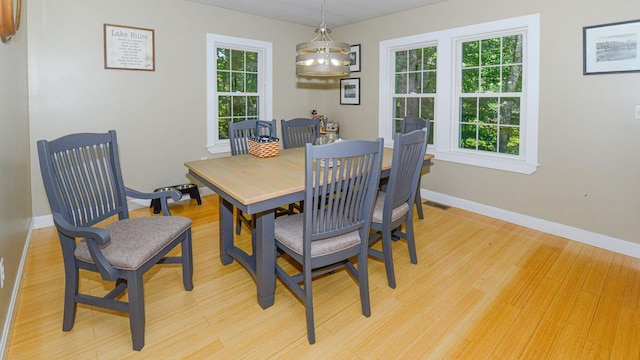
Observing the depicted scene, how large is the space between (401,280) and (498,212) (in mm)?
1887

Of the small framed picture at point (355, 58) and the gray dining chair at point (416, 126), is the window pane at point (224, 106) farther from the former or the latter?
the gray dining chair at point (416, 126)

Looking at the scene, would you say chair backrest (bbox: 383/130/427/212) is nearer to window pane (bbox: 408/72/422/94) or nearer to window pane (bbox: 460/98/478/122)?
window pane (bbox: 460/98/478/122)

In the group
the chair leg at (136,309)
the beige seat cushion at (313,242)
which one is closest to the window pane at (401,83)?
the beige seat cushion at (313,242)

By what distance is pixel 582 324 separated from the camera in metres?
2.02

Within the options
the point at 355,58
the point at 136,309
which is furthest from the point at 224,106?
the point at 136,309

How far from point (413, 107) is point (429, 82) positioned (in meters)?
0.37

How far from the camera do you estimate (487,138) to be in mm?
3881

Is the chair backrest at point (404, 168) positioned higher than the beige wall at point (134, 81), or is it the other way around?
the beige wall at point (134, 81)

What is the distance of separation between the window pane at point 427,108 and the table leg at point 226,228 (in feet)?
9.40

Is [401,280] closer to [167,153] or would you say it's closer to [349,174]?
[349,174]

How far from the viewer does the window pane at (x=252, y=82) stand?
4.78 m

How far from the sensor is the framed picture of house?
3586 mm

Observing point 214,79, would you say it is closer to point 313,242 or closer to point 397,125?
point 397,125

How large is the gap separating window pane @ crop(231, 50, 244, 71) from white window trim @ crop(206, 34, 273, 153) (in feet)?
0.31
